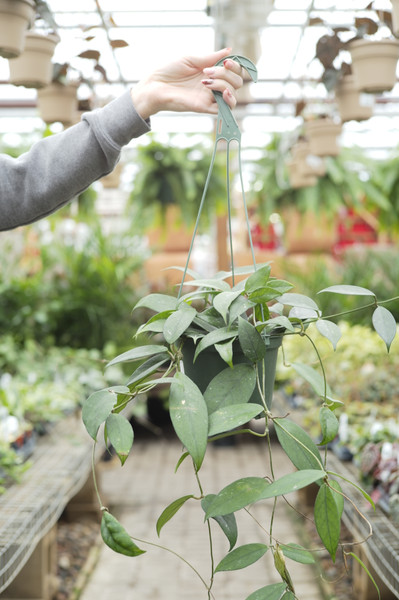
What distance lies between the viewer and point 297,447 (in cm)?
89

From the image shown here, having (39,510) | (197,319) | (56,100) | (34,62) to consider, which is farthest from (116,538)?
(56,100)

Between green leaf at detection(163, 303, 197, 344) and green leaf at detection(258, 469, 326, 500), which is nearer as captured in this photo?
green leaf at detection(258, 469, 326, 500)

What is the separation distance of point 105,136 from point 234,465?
3727mm

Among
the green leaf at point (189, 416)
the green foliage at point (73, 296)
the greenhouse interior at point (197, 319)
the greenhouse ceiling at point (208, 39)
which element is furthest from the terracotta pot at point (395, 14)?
the green foliage at point (73, 296)

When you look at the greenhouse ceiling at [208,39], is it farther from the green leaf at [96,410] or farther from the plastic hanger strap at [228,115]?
the green leaf at [96,410]

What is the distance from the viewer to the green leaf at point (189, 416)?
0.82m

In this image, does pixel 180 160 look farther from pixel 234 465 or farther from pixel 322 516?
pixel 322 516

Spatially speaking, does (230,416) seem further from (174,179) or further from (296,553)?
(174,179)

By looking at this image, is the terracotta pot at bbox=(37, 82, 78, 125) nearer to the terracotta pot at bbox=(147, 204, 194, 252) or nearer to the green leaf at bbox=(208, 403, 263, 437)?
the terracotta pot at bbox=(147, 204, 194, 252)

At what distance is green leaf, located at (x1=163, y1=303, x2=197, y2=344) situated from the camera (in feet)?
2.99

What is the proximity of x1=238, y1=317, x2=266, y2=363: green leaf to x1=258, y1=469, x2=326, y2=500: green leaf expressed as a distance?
18cm

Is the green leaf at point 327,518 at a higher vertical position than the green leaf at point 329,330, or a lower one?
lower

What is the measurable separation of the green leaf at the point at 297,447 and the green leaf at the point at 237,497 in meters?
0.06

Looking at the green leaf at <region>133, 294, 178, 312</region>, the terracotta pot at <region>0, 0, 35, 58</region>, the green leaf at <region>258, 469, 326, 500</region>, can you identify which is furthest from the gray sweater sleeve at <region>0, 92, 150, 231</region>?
the terracotta pot at <region>0, 0, 35, 58</region>
